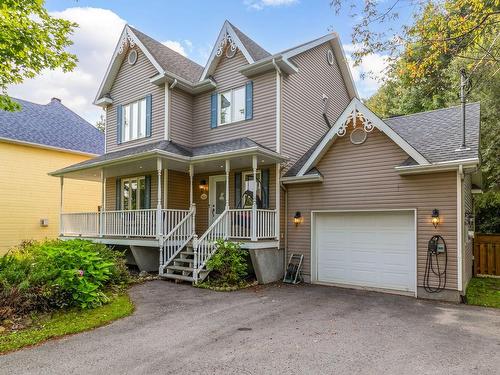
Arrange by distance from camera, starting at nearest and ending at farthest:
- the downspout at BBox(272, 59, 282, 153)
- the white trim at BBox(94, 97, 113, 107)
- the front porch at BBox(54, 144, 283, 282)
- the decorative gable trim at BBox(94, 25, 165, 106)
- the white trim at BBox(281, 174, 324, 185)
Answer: the white trim at BBox(281, 174, 324, 185)
the front porch at BBox(54, 144, 283, 282)
the downspout at BBox(272, 59, 282, 153)
the decorative gable trim at BBox(94, 25, 165, 106)
the white trim at BBox(94, 97, 113, 107)

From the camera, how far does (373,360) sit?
4566 mm

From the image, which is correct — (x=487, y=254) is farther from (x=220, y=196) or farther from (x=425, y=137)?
(x=220, y=196)

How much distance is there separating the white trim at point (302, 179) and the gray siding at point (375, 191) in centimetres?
23

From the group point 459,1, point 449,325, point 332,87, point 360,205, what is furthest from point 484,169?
point 449,325

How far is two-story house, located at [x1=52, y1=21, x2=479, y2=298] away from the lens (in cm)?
891

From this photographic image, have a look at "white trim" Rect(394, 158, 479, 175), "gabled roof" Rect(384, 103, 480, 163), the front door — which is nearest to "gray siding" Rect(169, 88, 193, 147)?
the front door

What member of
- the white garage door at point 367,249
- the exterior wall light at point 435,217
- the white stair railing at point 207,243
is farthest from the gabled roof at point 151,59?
the exterior wall light at point 435,217

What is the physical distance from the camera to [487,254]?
11.9m

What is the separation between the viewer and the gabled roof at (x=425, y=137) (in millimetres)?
8336

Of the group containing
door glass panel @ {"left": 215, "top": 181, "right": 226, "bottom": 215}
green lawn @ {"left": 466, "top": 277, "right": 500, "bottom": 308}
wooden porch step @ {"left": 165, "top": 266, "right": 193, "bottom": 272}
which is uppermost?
door glass panel @ {"left": 215, "top": 181, "right": 226, "bottom": 215}

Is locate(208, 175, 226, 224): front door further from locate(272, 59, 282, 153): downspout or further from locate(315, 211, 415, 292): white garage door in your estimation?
locate(315, 211, 415, 292): white garage door

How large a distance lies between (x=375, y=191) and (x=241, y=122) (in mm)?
5225

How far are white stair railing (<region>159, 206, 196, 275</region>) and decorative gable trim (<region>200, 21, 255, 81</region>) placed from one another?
5.48m

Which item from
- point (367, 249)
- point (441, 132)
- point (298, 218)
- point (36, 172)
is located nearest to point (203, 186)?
point (298, 218)
